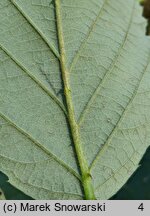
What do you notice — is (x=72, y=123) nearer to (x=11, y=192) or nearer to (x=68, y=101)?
(x=68, y=101)

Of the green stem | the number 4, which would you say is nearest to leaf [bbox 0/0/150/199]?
the green stem

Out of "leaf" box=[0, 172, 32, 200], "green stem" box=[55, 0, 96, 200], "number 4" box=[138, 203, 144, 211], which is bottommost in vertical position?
"number 4" box=[138, 203, 144, 211]

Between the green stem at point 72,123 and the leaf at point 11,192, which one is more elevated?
the green stem at point 72,123

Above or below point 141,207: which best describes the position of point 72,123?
above

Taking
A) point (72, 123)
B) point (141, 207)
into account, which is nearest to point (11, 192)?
point (72, 123)

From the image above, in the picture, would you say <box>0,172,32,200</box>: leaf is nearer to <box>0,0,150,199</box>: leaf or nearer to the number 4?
<box>0,0,150,199</box>: leaf

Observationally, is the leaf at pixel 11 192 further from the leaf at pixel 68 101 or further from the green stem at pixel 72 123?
the green stem at pixel 72 123

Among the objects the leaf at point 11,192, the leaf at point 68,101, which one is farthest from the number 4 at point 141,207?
the leaf at point 11,192
